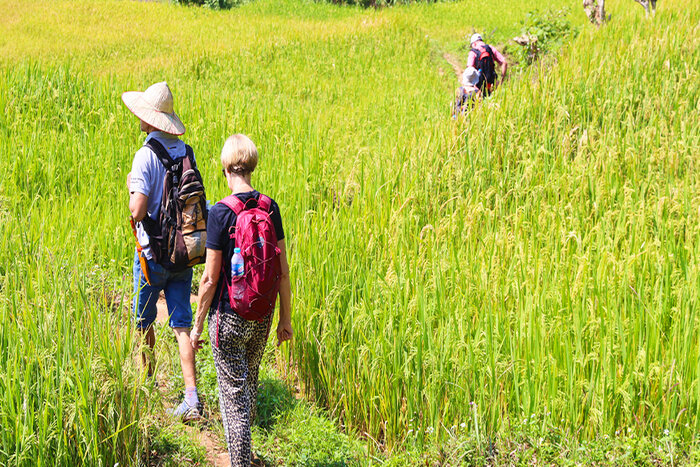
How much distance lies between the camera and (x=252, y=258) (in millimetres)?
2881

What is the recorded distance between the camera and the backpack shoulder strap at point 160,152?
3646mm

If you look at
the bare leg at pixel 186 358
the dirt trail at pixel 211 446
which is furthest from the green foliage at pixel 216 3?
the dirt trail at pixel 211 446

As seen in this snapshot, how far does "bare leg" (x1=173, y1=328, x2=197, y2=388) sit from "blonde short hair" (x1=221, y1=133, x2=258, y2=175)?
1258mm

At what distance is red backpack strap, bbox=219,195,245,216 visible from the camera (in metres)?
2.92

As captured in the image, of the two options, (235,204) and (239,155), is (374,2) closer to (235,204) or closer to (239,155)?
(239,155)

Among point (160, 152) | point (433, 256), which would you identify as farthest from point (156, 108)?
point (433, 256)

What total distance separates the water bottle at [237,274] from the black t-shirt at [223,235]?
0.08 m

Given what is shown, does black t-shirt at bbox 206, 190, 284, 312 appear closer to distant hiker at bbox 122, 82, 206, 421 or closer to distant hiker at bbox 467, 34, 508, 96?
distant hiker at bbox 122, 82, 206, 421

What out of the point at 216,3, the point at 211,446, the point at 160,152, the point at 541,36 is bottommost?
the point at 211,446

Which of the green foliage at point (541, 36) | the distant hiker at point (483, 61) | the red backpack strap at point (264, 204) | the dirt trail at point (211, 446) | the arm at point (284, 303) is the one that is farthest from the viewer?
the green foliage at point (541, 36)

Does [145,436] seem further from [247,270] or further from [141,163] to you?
[141,163]

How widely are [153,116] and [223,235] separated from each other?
115 centimetres

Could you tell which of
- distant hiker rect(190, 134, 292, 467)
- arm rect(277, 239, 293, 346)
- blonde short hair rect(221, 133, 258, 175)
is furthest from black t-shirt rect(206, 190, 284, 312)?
arm rect(277, 239, 293, 346)

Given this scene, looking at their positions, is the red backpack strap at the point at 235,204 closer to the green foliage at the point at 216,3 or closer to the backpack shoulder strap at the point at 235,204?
the backpack shoulder strap at the point at 235,204
